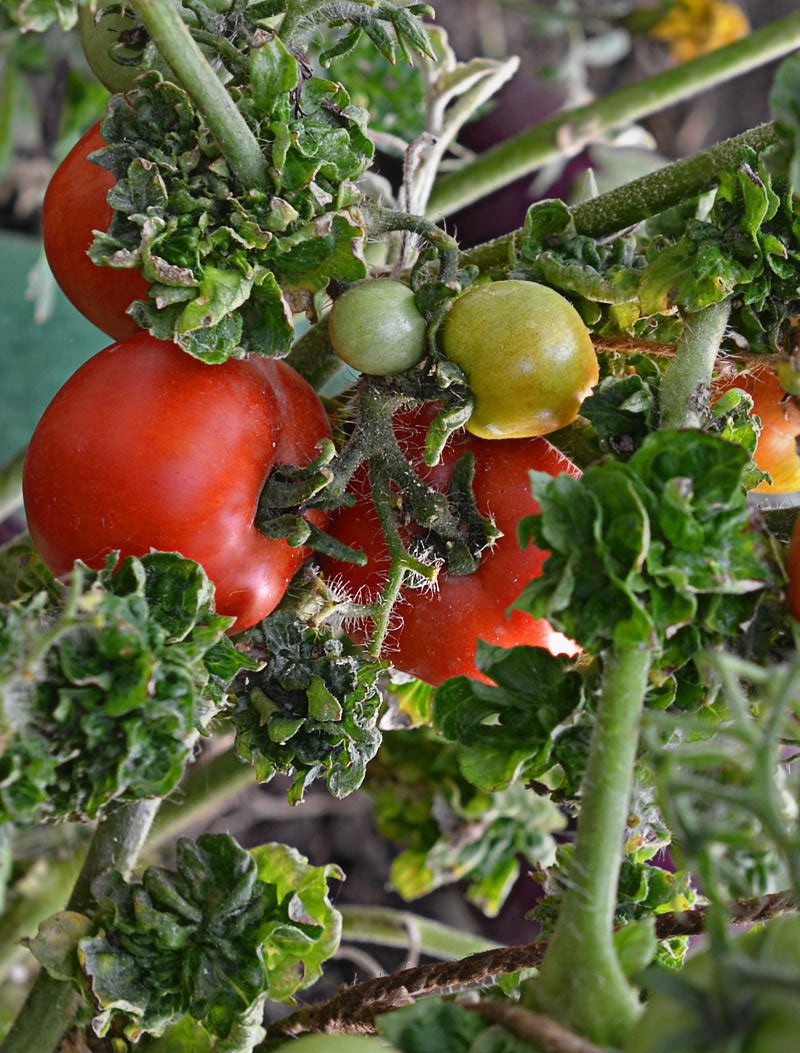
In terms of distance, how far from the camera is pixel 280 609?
68 cm

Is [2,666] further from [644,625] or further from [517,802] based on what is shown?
[517,802]

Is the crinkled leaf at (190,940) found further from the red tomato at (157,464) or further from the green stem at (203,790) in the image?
the green stem at (203,790)

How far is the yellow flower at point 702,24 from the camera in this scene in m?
1.58

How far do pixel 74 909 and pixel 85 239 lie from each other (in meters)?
0.40

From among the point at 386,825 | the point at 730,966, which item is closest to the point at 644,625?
the point at 730,966

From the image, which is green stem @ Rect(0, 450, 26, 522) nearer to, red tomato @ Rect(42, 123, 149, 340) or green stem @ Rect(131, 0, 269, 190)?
red tomato @ Rect(42, 123, 149, 340)

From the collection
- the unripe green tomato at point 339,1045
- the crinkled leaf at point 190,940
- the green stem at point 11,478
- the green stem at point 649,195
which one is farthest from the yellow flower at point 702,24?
the unripe green tomato at point 339,1045

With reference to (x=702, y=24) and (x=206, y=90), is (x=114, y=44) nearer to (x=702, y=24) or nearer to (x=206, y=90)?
(x=206, y=90)

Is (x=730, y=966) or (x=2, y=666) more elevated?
(x=2, y=666)

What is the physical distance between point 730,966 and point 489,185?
0.79 m

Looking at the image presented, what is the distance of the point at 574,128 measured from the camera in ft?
3.35

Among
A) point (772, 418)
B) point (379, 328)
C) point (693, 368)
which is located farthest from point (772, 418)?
point (379, 328)

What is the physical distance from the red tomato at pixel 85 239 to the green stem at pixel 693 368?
0.95ft

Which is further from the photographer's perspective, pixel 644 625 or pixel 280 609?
pixel 280 609
